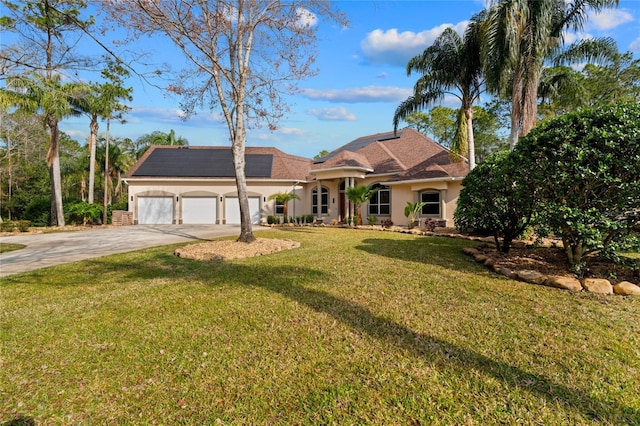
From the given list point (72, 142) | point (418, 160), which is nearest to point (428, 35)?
point (418, 160)

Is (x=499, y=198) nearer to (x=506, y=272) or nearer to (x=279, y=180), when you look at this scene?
(x=506, y=272)

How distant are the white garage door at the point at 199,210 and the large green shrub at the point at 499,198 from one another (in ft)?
59.8

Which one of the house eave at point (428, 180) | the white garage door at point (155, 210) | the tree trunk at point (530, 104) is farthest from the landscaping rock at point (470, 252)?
the white garage door at point (155, 210)

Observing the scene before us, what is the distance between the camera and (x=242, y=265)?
293 inches

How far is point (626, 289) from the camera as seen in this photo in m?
4.94

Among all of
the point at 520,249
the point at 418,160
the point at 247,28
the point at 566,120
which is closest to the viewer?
the point at 566,120

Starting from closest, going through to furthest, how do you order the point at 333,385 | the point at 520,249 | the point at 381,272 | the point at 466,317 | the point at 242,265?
the point at 333,385 → the point at 466,317 → the point at 381,272 → the point at 242,265 → the point at 520,249

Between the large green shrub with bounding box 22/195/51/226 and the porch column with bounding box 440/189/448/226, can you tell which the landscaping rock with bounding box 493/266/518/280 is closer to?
the porch column with bounding box 440/189/448/226

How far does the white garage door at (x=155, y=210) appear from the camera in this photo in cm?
2223

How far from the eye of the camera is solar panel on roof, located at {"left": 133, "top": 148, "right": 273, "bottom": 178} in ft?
74.2

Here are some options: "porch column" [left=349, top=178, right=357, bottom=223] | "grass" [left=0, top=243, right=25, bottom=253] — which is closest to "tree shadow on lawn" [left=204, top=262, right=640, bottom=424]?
"grass" [left=0, top=243, right=25, bottom=253]

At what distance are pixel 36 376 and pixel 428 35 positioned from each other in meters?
16.7

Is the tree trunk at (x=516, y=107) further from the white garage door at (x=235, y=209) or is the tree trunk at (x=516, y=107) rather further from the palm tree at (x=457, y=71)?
the white garage door at (x=235, y=209)

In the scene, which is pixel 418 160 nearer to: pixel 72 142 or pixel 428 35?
pixel 428 35
